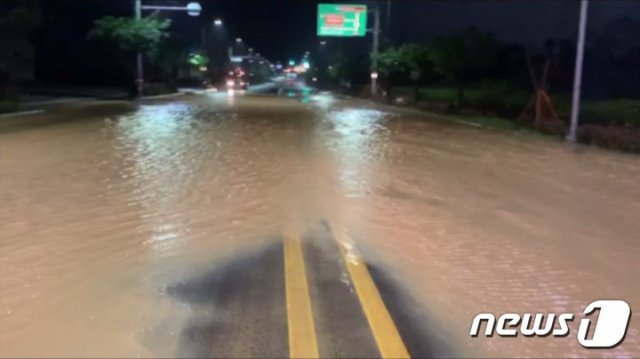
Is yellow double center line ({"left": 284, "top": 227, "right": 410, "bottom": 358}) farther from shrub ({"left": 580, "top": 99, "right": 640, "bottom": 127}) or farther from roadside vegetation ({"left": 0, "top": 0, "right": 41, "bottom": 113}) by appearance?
roadside vegetation ({"left": 0, "top": 0, "right": 41, "bottom": 113})

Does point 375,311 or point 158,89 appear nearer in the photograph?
point 375,311

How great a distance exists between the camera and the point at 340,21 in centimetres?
6788

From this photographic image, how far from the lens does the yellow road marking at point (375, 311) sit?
17.8 feet

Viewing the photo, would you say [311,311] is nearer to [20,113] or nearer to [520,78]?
[20,113]

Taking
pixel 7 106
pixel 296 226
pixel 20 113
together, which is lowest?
pixel 20 113

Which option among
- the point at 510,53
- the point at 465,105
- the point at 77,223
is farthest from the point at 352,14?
the point at 77,223

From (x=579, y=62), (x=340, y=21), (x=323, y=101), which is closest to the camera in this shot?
(x=579, y=62)

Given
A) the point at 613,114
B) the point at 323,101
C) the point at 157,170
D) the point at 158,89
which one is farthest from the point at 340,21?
the point at 157,170

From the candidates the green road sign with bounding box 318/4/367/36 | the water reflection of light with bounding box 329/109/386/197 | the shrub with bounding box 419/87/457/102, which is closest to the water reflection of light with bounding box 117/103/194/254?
the water reflection of light with bounding box 329/109/386/197

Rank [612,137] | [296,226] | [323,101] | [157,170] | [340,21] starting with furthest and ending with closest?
[340,21] → [323,101] → [612,137] → [157,170] → [296,226]

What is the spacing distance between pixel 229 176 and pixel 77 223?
15.1 ft

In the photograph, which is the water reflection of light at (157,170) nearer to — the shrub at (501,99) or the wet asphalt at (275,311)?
the wet asphalt at (275,311)

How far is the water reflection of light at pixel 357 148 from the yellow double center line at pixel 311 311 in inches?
182

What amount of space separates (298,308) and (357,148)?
1396 centimetres
